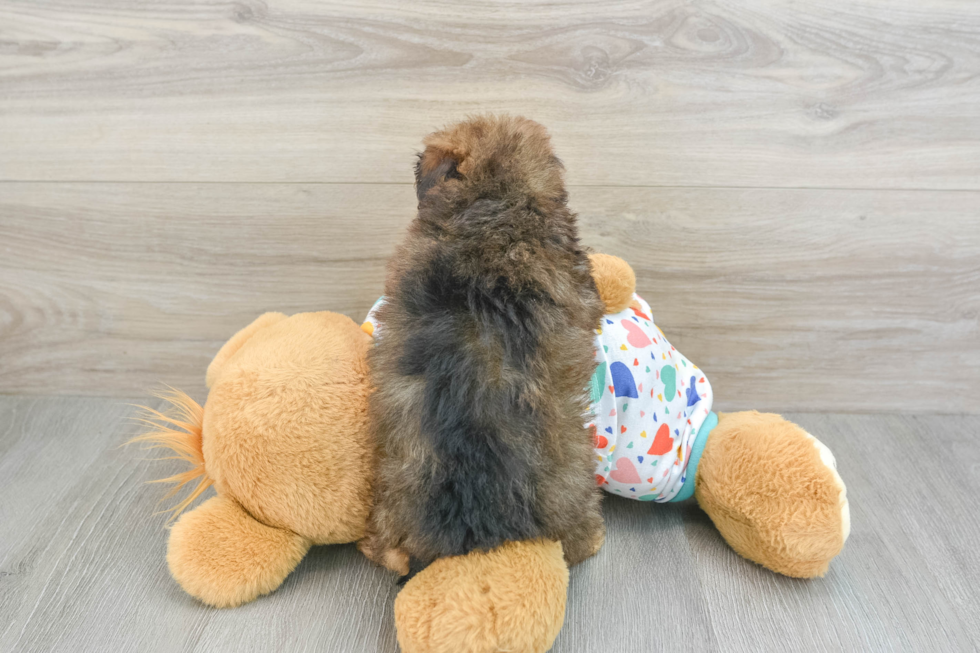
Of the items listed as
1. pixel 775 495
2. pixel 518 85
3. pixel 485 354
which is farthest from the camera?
pixel 518 85

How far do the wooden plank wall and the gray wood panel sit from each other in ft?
0.70

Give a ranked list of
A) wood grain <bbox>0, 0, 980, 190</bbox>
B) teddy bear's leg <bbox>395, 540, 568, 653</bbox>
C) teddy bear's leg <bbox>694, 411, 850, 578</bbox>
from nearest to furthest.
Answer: teddy bear's leg <bbox>395, 540, 568, 653</bbox> → teddy bear's leg <bbox>694, 411, 850, 578</bbox> → wood grain <bbox>0, 0, 980, 190</bbox>

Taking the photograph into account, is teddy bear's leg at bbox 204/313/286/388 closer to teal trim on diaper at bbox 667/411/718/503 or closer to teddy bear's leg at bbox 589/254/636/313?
teddy bear's leg at bbox 589/254/636/313

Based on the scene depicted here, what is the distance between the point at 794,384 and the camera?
0.97 m

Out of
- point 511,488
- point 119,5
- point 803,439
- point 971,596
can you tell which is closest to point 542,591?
point 511,488

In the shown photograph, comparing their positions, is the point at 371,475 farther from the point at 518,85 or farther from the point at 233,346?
the point at 518,85

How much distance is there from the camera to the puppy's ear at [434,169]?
58 centimetres

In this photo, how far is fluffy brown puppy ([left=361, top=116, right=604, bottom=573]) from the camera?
546 mm

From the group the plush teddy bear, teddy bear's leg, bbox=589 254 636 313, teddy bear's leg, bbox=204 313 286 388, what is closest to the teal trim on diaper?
the plush teddy bear

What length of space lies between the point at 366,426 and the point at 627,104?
0.51 m

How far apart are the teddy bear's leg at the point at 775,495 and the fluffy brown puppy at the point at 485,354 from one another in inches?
7.8

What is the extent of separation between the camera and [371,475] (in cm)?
63

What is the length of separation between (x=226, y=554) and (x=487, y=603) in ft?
0.86

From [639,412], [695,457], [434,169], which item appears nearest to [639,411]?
[639,412]
